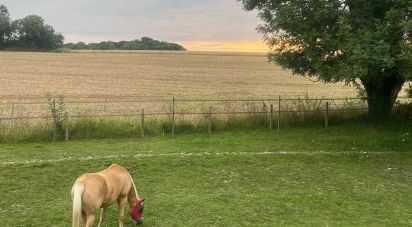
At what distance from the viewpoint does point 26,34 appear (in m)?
112

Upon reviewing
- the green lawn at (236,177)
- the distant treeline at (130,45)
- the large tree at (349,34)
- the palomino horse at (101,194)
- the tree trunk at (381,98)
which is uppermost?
the distant treeline at (130,45)

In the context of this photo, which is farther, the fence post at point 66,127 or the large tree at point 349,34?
the fence post at point 66,127

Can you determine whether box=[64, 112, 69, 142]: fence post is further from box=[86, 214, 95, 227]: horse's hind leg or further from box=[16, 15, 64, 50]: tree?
box=[16, 15, 64, 50]: tree

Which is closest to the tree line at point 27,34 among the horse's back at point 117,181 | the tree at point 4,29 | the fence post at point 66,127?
the tree at point 4,29

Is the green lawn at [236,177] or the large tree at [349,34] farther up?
the large tree at [349,34]

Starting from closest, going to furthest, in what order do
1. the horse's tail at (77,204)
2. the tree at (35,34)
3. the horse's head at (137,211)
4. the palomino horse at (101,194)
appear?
the horse's tail at (77,204)
the palomino horse at (101,194)
the horse's head at (137,211)
the tree at (35,34)

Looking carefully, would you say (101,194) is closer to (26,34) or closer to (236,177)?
(236,177)

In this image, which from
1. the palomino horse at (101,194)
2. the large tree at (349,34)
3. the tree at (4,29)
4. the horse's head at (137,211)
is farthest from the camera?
the tree at (4,29)

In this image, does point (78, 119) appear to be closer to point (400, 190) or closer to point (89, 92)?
point (400, 190)

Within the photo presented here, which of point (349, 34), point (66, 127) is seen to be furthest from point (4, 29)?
point (349, 34)

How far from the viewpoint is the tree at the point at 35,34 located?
111438 millimetres

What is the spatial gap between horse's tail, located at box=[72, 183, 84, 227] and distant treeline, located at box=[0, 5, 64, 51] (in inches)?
4373

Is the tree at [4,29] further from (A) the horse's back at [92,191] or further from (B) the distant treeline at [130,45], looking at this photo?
(A) the horse's back at [92,191]

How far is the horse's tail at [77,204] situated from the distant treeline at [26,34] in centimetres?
11107
